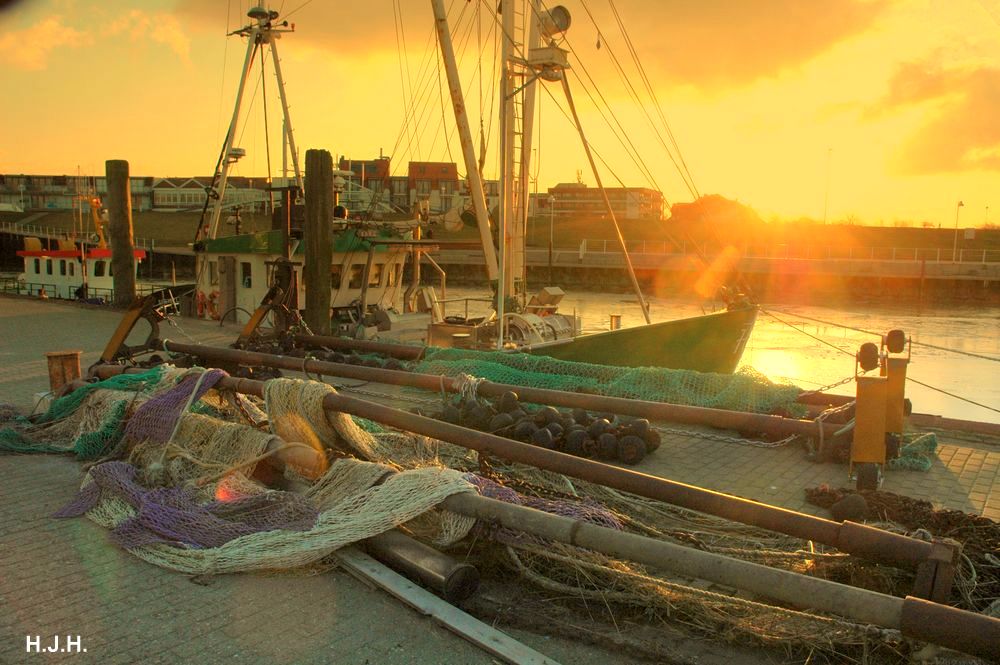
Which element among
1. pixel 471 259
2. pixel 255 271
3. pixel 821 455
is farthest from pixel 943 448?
pixel 471 259

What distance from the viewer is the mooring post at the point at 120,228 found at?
845 inches

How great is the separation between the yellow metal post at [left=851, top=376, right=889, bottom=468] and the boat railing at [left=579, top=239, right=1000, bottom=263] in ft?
148

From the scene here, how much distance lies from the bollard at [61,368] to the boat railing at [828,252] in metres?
44.3

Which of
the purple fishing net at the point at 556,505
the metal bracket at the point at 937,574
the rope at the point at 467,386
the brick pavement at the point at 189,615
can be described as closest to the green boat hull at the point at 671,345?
the rope at the point at 467,386

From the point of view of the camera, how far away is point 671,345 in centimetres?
1515

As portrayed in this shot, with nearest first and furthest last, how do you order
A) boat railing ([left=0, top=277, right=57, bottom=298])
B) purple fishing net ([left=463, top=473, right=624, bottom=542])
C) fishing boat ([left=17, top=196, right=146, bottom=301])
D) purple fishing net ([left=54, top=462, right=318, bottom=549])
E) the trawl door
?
purple fishing net ([left=463, top=473, right=624, bottom=542]) → purple fishing net ([left=54, top=462, right=318, bottom=549]) → the trawl door → fishing boat ([left=17, top=196, right=146, bottom=301]) → boat railing ([left=0, top=277, right=57, bottom=298])

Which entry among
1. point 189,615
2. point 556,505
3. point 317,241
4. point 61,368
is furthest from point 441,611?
point 317,241

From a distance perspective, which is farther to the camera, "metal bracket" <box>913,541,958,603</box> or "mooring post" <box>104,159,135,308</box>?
"mooring post" <box>104,159,135,308</box>

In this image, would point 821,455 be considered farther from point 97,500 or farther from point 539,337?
point 539,337

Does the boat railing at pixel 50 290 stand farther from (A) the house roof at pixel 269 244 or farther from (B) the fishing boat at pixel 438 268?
(A) the house roof at pixel 269 244

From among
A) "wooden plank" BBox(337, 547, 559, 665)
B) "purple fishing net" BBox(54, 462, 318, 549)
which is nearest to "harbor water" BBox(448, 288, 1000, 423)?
"wooden plank" BBox(337, 547, 559, 665)

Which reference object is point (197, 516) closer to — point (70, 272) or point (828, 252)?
point (70, 272)

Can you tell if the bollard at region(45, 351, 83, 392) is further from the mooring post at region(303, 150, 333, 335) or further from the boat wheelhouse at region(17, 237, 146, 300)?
the boat wheelhouse at region(17, 237, 146, 300)

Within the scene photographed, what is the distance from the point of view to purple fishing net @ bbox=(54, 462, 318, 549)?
4.89 metres
